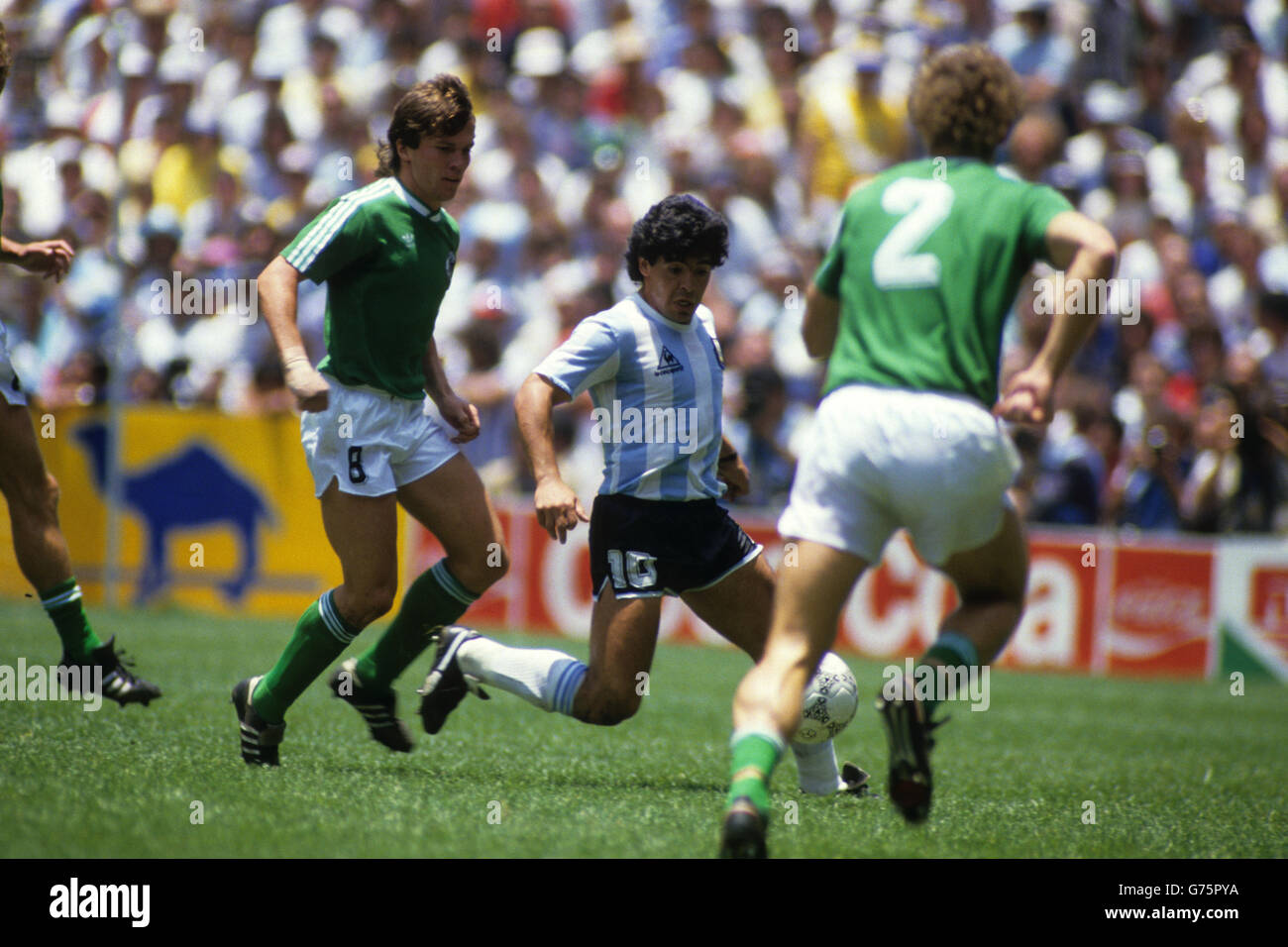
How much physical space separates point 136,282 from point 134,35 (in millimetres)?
3003

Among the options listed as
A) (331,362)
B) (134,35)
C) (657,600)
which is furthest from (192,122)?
(657,600)

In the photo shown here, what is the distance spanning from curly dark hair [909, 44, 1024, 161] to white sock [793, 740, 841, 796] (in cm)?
241

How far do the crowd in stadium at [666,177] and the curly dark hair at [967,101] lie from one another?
7.69 meters

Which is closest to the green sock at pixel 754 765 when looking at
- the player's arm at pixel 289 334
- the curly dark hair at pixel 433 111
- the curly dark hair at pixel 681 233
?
the player's arm at pixel 289 334

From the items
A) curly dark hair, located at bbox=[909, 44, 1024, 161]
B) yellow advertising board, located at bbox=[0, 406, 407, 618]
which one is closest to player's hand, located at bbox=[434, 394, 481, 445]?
curly dark hair, located at bbox=[909, 44, 1024, 161]

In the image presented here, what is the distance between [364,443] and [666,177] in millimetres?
9060

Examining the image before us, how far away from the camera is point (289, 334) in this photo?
511 cm

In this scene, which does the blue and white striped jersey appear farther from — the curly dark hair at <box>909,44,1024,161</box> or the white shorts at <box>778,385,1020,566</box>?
the curly dark hair at <box>909,44,1024,161</box>

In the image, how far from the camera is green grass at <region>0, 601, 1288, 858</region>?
14.1 ft

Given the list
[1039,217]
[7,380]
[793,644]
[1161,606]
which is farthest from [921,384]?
[1161,606]

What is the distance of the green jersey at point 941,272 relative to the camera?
13.3 ft

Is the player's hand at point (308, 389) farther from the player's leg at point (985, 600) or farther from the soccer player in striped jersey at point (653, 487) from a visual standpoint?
the player's leg at point (985, 600)

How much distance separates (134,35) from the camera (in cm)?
1520
